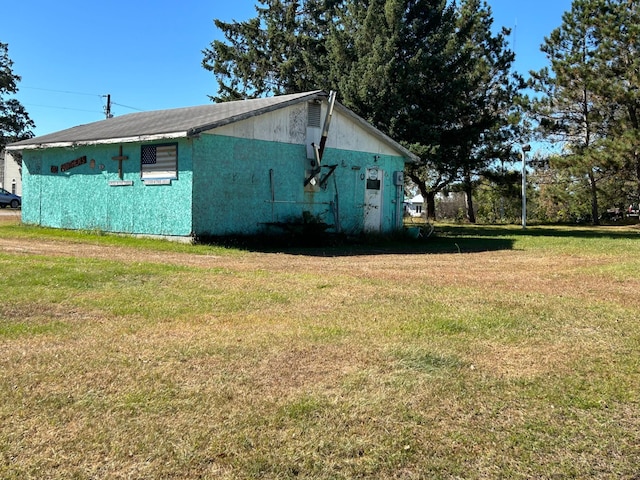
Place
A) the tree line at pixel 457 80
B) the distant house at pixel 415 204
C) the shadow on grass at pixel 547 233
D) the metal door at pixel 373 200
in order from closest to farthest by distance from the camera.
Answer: the metal door at pixel 373 200
the shadow on grass at pixel 547 233
the tree line at pixel 457 80
the distant house at pixel 415 204

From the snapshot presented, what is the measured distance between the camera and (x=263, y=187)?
582 inches

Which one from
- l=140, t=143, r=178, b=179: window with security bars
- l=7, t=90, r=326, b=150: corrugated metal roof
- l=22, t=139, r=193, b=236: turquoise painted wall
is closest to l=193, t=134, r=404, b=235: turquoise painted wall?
l=22, t=139, r=193, b=236: turquoise painted wall

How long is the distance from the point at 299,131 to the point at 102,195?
5.50 m

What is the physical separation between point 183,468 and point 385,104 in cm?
2384

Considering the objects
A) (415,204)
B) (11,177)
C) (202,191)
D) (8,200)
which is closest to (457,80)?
(202,191)

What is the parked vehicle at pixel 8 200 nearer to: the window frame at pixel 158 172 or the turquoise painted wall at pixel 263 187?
the window frame at pixel 158 172

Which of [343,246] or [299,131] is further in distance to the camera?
[299,131]

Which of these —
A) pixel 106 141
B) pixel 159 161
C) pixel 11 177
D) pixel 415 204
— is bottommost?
pixel 159 161

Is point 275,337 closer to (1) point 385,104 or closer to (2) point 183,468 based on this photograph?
(2) point 183,468

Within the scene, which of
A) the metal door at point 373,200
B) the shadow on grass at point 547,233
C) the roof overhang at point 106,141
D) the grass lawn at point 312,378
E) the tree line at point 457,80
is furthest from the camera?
the tree line at point 457,80

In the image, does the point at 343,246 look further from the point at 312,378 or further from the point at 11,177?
the point at 11,177

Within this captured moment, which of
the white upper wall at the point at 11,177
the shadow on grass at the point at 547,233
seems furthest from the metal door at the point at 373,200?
the white upper wall at the point at 11,177

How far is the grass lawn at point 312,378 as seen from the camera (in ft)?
9.41

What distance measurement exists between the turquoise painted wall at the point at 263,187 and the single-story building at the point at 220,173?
0.03 m
